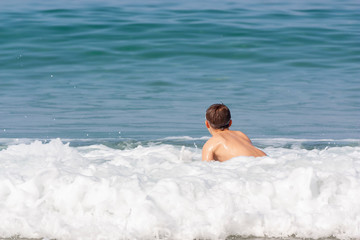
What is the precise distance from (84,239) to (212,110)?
6.79 ft

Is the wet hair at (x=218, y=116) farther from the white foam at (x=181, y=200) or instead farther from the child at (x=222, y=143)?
the white foam at (x=181, y=200)

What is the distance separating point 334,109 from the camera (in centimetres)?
1074

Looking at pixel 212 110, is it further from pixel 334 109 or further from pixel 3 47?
pixel 3 47

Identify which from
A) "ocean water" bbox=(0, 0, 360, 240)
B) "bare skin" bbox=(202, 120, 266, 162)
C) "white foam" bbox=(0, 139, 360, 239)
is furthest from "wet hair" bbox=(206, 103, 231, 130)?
"white foam" bbox=(0, 139, 360, 239)

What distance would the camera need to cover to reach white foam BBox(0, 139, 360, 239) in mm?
4234

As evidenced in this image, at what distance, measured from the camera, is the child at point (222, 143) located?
5.62 meters

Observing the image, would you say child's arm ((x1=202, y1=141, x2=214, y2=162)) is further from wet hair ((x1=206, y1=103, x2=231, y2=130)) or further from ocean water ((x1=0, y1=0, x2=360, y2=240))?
wet hair ((x1=206, y1=103, x2=231, y2=130))

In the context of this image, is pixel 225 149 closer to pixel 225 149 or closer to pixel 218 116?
pixel 225 149

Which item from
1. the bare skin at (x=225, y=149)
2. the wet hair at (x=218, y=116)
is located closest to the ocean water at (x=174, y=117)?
the bare skin at (x=225, y=149)

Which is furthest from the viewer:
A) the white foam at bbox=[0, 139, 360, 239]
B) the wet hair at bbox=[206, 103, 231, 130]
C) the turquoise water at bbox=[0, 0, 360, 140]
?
the turquoise water at bbox=[0, 0, 360, 140]

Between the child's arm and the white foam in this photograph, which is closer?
the white foam

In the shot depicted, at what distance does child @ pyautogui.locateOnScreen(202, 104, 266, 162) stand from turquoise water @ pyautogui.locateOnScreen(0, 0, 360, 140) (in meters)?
2.78

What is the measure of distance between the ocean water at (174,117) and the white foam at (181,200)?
1 centimetres

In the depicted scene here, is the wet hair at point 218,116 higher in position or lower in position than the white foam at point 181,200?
higher
